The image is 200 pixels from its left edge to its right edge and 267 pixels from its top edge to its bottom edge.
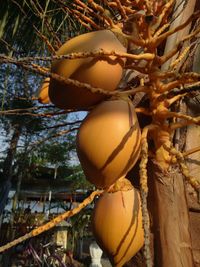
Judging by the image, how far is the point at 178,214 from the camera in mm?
683

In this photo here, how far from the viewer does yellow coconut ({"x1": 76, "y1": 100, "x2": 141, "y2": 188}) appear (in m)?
0.59

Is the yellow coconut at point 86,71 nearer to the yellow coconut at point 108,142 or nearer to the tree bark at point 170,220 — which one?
the yellow coconut at point 108,142

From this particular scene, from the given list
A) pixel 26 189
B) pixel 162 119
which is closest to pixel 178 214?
pixel 162 119

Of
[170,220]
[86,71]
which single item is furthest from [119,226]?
[86,71]

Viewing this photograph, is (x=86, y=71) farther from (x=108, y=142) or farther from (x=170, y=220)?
(x=170, y=220)

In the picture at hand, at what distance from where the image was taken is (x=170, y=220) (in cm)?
68

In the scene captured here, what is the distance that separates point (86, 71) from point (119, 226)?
0.84ft

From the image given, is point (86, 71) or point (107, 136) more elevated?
point (86, 71)

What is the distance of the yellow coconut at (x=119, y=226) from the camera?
2.15 feet

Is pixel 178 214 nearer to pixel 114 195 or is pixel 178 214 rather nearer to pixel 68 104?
pixel 114 195

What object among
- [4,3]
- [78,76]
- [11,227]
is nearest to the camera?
[78,76]

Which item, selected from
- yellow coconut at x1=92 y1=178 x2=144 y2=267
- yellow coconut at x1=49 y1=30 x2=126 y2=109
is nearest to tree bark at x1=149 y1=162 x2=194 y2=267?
yellow coconut at x1=92 y1=178 x2=144 y2=267

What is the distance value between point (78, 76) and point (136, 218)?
0.26 meters

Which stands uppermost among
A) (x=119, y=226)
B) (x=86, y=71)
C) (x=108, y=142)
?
(x=86, y=71)
